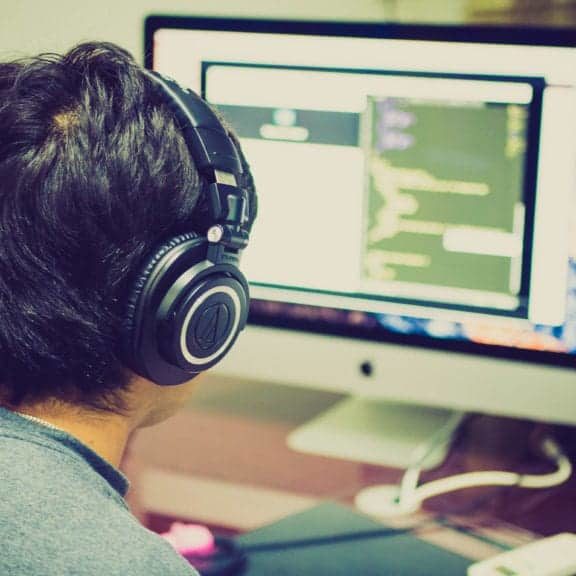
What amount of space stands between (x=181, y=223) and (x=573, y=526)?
0.53 m

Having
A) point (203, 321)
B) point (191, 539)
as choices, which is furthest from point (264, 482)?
point (203, 321)

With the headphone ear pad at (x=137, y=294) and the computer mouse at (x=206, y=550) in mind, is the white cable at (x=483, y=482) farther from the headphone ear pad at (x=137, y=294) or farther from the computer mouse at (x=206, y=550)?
the headphone ear pad at (x=137, y=294)

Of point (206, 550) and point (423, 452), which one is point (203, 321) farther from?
point (423, 452)

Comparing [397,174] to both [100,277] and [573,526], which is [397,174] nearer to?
[573,526]

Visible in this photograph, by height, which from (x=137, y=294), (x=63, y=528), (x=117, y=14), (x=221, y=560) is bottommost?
(x=221, y=560)

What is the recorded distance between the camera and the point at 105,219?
578mm

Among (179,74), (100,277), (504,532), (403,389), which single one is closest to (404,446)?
(403,389)

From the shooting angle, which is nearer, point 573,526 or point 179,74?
point 573,526

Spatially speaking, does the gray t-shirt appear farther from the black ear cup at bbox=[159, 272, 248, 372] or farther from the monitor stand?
the monitor stand

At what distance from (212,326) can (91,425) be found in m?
0.10

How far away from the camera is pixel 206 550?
0.88 metres

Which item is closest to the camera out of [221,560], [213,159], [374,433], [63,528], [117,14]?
[63,528]

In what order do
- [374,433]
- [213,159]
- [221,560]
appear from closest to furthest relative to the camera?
[213,159] < [221,560] < [374,433]

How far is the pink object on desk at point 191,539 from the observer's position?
88 cm
